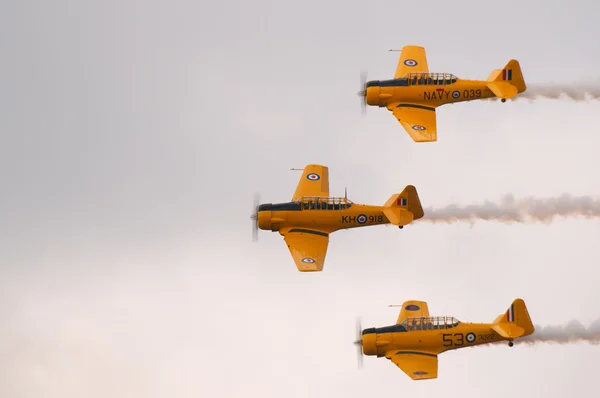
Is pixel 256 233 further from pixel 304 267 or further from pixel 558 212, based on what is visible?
pixel 558 212

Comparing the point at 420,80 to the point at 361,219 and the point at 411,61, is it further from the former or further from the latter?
the point at 361,219

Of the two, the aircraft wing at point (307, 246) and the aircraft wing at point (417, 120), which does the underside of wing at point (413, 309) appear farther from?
the aircraft wing at point (417, 120)

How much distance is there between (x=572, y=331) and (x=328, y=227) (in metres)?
11.5

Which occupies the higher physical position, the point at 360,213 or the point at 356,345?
the point at 360,213

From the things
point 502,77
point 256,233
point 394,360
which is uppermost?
point 502,77

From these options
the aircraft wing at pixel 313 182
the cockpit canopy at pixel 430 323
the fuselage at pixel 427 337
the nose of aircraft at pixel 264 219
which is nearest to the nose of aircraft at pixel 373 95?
the aircraft wing at pixel 313 182

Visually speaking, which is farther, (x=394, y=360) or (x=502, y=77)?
(x=502, y=77)

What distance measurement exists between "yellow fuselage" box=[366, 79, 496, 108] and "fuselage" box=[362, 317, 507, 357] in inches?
495

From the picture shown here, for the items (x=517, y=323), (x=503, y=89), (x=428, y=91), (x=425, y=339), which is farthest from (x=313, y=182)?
(x=517, y=323)

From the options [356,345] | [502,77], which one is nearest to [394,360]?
[356,345]

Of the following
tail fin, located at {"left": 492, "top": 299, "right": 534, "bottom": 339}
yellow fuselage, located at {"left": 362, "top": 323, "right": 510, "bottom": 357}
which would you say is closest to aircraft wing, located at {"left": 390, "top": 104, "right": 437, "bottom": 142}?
yellow fuselage, located at {"left": 362, "top": 323, "right": 510, "bottom": 357}

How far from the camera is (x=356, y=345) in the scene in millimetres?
96062

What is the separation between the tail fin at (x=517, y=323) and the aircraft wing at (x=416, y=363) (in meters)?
3.08

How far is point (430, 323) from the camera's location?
96.2 metres
